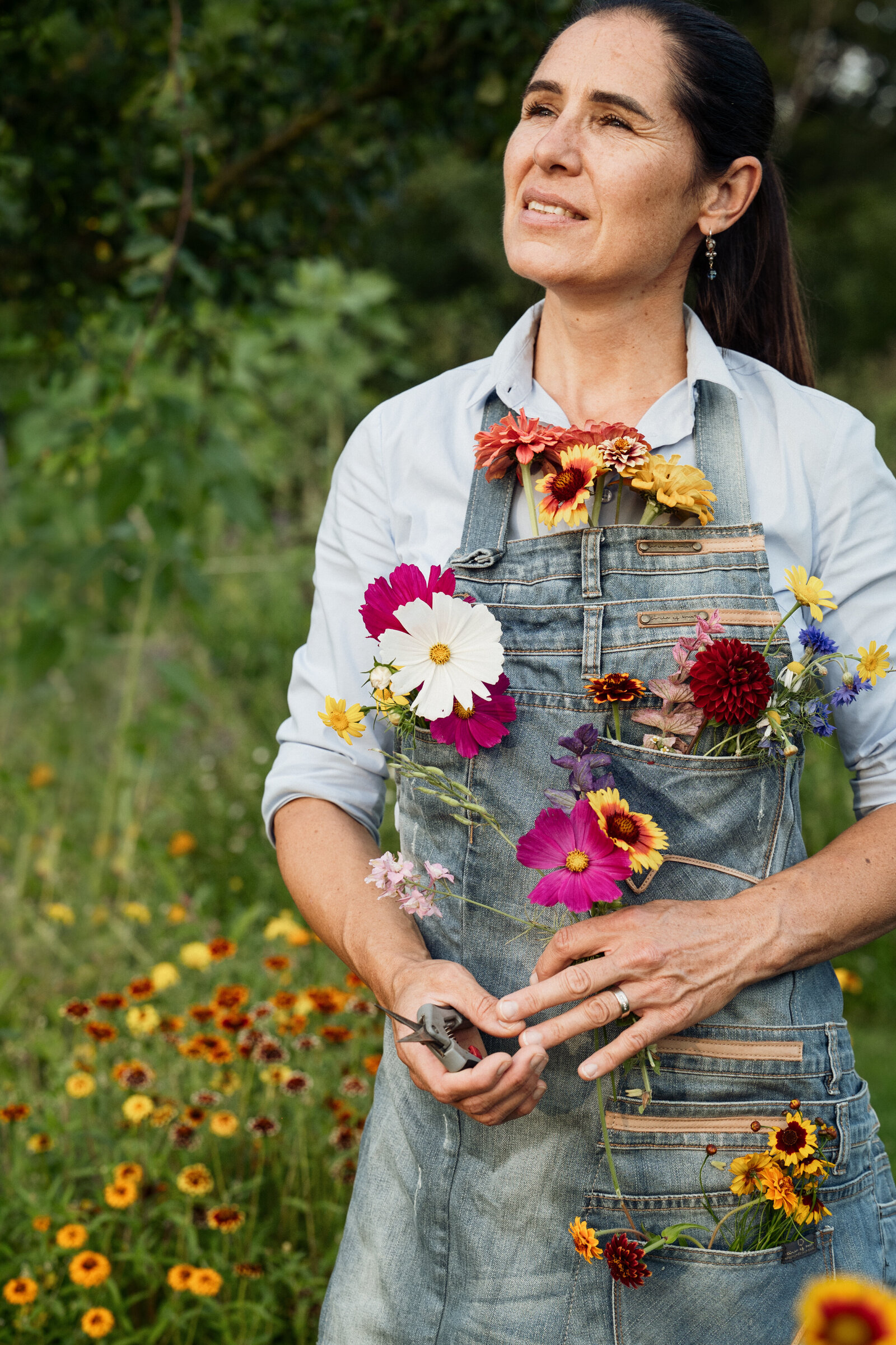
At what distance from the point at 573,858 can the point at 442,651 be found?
24 cm

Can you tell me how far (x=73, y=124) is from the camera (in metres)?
2.71

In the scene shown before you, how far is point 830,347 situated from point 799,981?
1334 centimetres

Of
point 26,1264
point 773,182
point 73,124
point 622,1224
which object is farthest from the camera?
point 73,124

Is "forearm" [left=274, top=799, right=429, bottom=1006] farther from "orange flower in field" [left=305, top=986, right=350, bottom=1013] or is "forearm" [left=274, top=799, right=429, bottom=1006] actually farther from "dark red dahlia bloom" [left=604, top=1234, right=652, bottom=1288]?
"orange flower in field" [left=305, top=986, right=350, bottom=1013]

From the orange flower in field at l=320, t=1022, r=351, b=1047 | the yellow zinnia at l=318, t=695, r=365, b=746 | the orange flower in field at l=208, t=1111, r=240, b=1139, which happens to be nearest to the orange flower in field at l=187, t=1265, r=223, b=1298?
the orange flower in field at l=208, t=1111, r=240, b=1139

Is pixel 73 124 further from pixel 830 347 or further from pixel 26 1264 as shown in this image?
pixel 830 347

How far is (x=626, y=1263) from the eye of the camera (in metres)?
1.19

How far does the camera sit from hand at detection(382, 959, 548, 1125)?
1.14 m

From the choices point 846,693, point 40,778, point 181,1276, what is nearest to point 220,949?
point 181,1276

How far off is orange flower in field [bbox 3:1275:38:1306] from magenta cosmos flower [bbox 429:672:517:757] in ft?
3.42

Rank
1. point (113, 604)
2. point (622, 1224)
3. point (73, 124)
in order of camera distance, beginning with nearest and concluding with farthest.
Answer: point (622, 1224) → point (73, 124) → point (113, 604)

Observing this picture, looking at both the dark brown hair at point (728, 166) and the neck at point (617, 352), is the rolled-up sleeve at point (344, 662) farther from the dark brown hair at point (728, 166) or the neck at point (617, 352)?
the dark brown hair at point (728, 166)

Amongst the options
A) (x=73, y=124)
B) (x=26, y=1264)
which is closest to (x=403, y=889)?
(x=26, y=1264)

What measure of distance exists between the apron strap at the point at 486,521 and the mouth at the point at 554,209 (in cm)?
29
